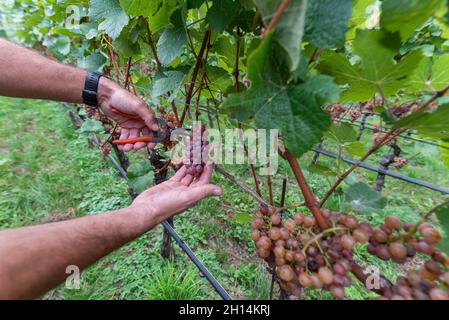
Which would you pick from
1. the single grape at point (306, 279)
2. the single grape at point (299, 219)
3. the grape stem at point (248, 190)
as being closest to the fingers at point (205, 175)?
the grape stem at point (248, 190)

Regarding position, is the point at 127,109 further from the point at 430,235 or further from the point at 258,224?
the point at 430,235

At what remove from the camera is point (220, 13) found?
730 millimetres

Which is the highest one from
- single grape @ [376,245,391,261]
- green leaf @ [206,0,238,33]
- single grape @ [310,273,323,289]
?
green leaf @ [206,0,238,33]

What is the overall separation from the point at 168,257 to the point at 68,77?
1.32m

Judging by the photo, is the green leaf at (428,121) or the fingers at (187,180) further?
the fingers at (187,180)

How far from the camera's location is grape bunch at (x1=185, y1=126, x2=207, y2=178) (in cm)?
102

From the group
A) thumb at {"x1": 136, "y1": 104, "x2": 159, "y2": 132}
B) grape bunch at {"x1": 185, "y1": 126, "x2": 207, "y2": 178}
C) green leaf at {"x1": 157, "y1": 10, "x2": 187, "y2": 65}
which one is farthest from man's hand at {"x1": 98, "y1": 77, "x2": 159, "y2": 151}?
green leaf at {"x1": 157, "y1": 10, "x2": 187, "y2": 65}

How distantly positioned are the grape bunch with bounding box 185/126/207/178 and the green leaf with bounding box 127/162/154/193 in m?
0.39

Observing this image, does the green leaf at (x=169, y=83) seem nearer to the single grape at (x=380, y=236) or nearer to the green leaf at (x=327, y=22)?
the green leaf at (x=327, y=22)

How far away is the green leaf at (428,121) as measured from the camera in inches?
20.9

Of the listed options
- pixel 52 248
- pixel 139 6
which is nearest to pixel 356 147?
pixel 139 6

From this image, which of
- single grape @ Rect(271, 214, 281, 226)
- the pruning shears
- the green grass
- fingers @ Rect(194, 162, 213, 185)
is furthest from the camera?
the green grass

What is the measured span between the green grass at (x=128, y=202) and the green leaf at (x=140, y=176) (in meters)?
0.72

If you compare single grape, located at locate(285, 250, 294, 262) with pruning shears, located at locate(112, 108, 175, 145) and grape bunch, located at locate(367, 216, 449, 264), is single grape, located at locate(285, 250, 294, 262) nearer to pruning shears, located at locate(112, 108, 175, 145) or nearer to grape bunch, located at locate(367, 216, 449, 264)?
grape bunch, located at locate(367, 216, 449, 264)
